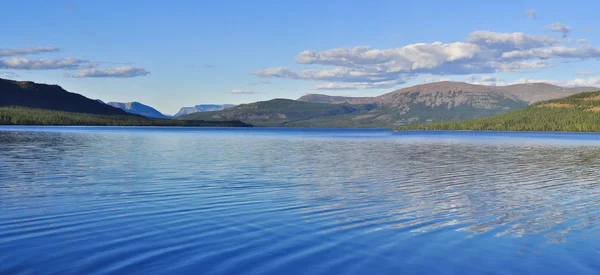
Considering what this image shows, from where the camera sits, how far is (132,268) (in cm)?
1259

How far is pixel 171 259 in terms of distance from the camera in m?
13.5

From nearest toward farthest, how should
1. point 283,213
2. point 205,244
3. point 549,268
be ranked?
1. point 549,268
2. point 205,244
3. point 283,213

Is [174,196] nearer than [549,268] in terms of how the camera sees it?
No

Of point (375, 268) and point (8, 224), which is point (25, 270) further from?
point (375, 268)

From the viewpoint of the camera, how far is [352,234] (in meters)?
16.7

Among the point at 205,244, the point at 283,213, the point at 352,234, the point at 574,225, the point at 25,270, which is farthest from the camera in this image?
the point at 283,213

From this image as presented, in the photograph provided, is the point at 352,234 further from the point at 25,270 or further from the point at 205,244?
the point at 25,270

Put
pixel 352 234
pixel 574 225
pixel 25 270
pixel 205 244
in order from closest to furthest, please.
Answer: pixel 25 270 < pixel 205 244 < pixel 352 234 < pixel 574 225

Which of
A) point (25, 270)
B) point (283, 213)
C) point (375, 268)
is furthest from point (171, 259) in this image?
point (283, 213)

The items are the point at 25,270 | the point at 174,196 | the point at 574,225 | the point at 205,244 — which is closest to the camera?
the point at 25,270

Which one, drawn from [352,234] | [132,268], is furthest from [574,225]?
[132,268]

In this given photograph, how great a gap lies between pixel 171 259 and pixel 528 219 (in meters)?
13.8

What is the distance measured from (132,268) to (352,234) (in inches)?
281

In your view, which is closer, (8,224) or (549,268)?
(549,268)
